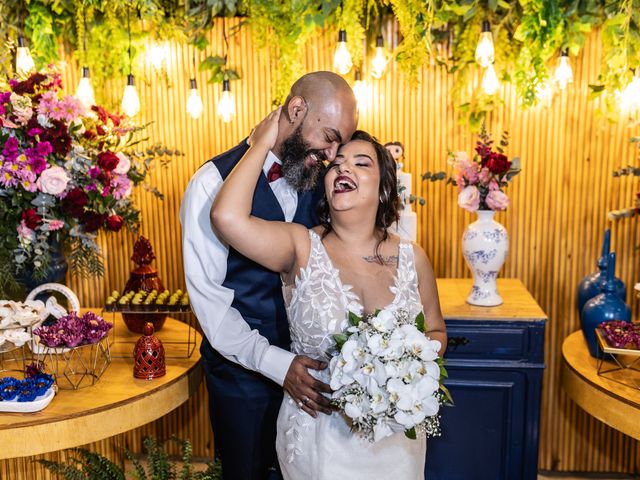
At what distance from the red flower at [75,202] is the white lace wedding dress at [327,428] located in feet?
3.42

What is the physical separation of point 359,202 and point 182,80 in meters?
1.83

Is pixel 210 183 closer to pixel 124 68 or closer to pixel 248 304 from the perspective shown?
pixel 248 304

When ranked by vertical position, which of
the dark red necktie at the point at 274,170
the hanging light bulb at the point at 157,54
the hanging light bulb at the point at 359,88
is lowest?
the dark red necktie at the point at 274,170

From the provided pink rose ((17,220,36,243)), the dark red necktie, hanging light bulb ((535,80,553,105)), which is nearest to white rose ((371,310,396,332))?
the dark red necktie

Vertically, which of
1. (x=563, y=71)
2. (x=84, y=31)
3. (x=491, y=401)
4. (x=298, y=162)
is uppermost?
(x=84, y=31)

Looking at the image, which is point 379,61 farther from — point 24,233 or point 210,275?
point 24,233

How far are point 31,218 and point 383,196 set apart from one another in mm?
1361

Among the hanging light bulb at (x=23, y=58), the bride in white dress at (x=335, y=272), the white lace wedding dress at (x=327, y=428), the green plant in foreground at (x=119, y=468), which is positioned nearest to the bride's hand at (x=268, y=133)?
the bride in white dress at (x=335, y=272)

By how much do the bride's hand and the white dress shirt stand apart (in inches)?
7.2

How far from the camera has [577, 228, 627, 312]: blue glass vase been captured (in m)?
2.84

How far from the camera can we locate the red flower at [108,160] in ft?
8.67

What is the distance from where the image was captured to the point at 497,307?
114 inches

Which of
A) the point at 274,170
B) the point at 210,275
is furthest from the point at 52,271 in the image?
the point at 274,170

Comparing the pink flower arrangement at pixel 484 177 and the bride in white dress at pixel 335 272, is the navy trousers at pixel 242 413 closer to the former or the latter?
the bride in white dress at pixel 335 272
